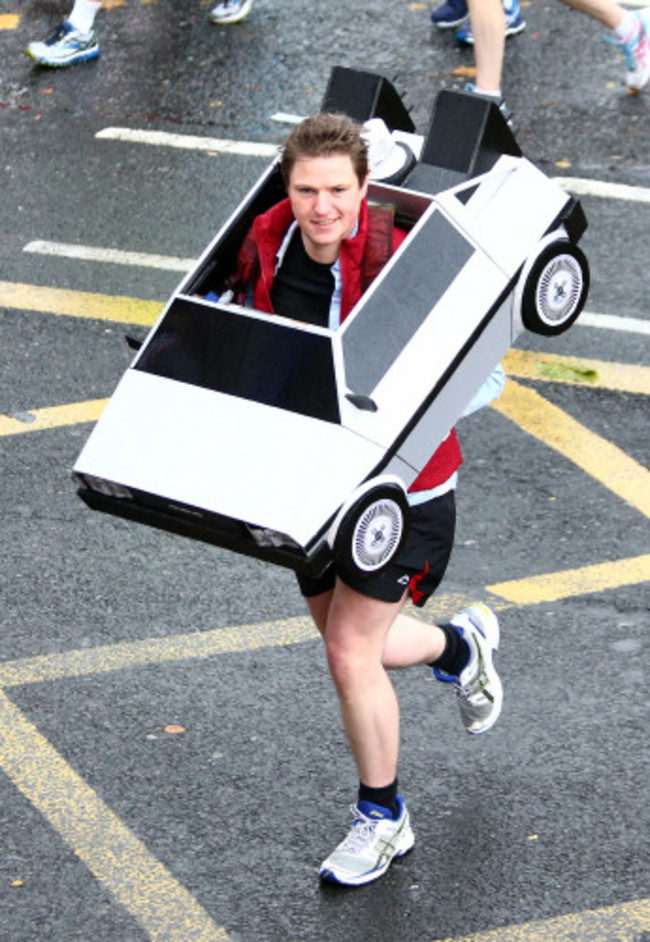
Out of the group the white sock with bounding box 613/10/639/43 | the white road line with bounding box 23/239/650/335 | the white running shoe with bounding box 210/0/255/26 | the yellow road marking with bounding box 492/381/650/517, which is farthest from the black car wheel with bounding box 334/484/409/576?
the white running shoe with bounding box 210/0/255/26

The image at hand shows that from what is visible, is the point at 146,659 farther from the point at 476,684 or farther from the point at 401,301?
the point at 401,301

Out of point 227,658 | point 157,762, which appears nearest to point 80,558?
point 227,658

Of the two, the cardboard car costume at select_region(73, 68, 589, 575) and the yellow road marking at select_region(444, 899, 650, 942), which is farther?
the yellow road marking at select_region(444, 899, 650, 942)

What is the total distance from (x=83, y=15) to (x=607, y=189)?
3487 mm

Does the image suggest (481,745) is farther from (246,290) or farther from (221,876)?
(246,290)

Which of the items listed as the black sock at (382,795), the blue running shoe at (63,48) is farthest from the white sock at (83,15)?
the black sock at (382,795)

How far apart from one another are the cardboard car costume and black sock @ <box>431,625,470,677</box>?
0.84m

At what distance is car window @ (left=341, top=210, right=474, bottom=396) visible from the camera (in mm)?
4512

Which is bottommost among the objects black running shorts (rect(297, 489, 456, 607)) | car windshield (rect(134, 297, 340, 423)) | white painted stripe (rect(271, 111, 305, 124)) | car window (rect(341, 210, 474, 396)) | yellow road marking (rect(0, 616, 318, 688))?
white painted stripe (rect(271, 111, 305, 124))

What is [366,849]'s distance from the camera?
484 cm

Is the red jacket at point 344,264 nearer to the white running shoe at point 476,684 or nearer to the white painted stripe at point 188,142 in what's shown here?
the white running shoe at point 476,684

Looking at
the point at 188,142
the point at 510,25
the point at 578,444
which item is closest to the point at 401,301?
the point at 578,444

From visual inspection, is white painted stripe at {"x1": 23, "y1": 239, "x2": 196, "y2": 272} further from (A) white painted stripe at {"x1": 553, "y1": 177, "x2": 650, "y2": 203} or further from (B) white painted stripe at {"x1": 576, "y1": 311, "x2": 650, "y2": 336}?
(A) white painted stripe at {"x1": 553, "y1": 177, "x2": 650, "y2": 203}

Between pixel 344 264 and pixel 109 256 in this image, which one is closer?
pixel 344 264
